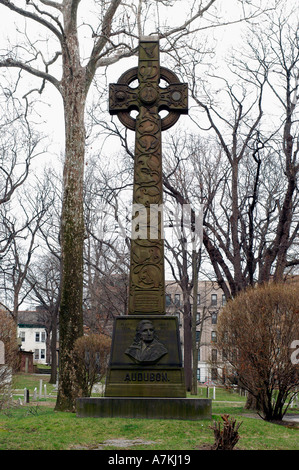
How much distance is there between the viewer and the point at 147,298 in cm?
919

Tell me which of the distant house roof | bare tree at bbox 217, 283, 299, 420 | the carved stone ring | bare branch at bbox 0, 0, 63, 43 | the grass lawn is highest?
bare branch at bbox 0, 0, 63, 43

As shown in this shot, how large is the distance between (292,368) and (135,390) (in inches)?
157

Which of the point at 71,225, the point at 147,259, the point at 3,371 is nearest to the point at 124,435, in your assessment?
the point at 147,259

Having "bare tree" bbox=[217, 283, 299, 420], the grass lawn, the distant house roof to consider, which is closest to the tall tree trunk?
"bare tree" bbox=[217, 283, 299, 420]

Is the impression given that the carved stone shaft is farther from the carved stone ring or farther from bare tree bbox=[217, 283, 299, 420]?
bare tree bbox=[217, 283, 299, 420]

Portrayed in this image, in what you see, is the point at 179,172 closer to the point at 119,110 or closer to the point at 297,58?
the point at 297,58

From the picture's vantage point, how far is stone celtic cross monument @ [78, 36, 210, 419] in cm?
810

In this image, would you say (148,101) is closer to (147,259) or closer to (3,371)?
(147,259)

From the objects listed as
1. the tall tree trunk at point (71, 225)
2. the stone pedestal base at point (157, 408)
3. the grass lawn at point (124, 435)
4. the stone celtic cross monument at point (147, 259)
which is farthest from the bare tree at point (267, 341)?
the tall tree trunk at point (71, 225)

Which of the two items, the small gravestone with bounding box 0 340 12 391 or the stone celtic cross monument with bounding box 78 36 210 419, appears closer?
the stone celtic cross monument with bounding box 78 36 210 419

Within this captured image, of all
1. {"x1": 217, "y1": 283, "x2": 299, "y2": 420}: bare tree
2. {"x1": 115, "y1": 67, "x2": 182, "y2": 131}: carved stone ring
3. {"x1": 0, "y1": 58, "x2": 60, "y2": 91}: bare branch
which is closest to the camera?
{"x1": 115, "y1": 67, "x2": 182, "y2": 131}: carved stone ring

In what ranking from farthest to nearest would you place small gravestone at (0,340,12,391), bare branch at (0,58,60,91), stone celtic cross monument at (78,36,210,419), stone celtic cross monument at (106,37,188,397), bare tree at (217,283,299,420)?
bare branch at (0,58,60,91) → small gravestone at (0,340,12,391) → bare tree at (217,283,299,420) → stone celtic cross monument at (106,37,188,397) → stone celtic cross monument at (78,36,210,419)

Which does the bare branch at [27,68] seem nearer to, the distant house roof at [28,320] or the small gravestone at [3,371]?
the small gravestone at [3,371]
